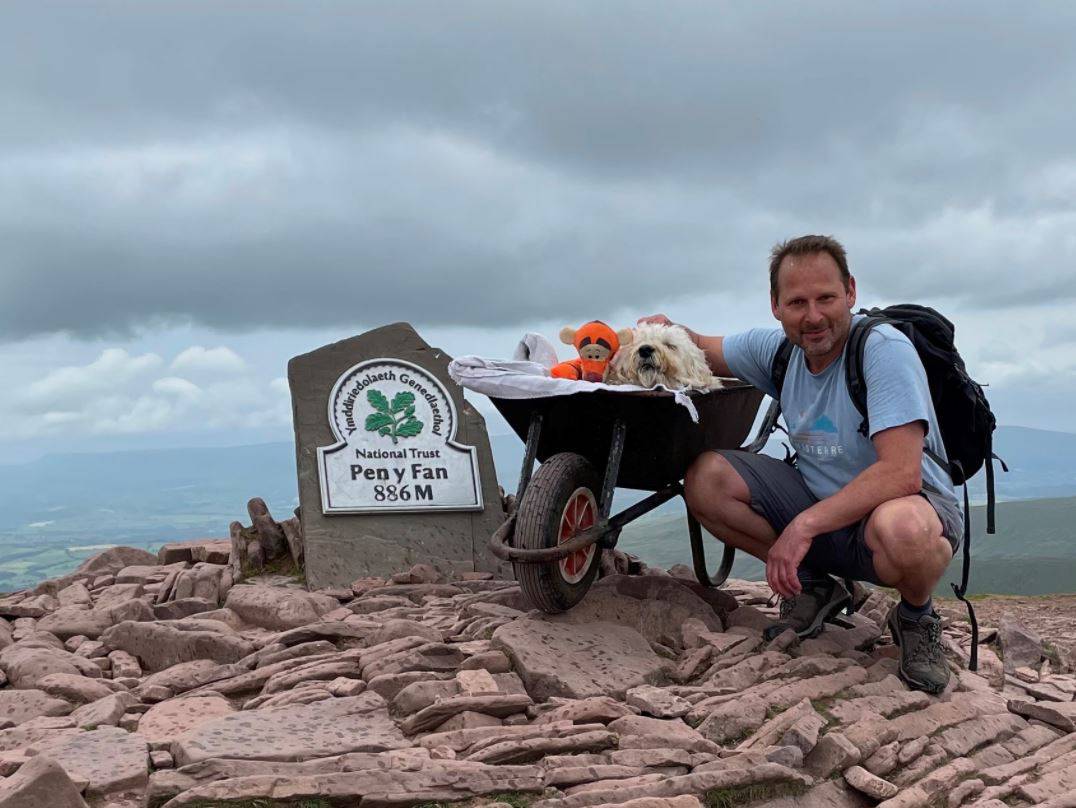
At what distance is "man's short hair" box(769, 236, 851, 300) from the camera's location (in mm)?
4648

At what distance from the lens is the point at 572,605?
17.0 feet

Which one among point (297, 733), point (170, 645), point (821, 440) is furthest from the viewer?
point (170, 645)

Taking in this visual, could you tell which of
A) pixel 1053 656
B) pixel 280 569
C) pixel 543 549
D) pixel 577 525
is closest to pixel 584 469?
pixel 577 525

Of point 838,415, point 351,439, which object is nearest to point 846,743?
point 838,415

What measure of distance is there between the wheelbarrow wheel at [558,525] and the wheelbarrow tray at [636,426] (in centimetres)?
19

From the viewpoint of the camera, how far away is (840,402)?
15.6ft

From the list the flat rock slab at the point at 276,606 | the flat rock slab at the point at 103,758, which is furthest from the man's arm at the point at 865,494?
the flat rock slab at the point at 276,606

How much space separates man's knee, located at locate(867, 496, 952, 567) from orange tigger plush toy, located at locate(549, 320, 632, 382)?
1.46m

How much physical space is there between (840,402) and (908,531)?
636 millimetres

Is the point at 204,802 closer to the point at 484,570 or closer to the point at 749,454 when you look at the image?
the point at 749,454

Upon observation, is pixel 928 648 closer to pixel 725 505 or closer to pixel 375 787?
pixel 725 505

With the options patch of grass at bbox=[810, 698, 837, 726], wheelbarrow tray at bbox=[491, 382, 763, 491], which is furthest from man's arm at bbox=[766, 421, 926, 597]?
wheelbarrow tray at bbox=[491, 382, 763, 491]

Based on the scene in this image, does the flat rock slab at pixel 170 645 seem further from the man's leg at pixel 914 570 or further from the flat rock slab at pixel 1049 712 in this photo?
the flat rock slab at pixel 1049 712

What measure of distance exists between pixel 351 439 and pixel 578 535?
2.93 meters
